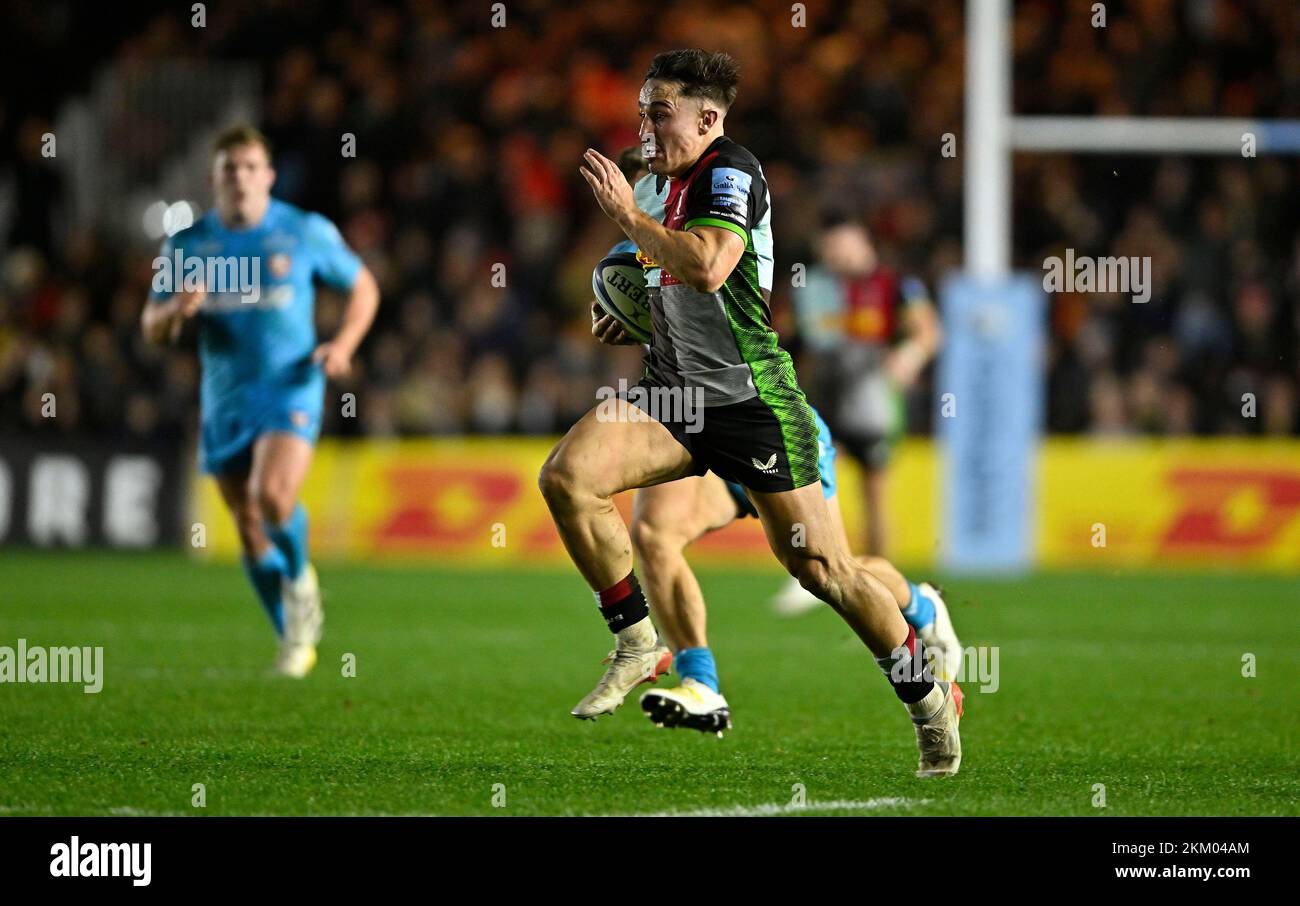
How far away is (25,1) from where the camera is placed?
2131cm

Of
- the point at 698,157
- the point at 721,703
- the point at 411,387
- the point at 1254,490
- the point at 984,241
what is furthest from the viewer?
the point at 411,387

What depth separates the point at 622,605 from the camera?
5.91 meters

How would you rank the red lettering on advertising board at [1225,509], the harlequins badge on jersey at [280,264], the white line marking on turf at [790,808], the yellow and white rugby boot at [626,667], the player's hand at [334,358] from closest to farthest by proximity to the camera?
the white line marking on turf at [790,808], the yellow and white rugby boot at [626,667], the player's hand at [334,358], the harlequins badge on jersey at [280,264], the red lettering on advertising board at [1225,509]

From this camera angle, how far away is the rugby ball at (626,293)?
239 inches

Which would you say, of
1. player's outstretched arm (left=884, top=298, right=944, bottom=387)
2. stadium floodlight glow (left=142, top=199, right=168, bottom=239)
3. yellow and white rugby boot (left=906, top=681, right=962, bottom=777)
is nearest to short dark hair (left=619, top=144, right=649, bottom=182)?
yellow and white rugby boot (left=906, top=681, right=962, bottom=777)

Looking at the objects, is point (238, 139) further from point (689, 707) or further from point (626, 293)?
point (689, 707)

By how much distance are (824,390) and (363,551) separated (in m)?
5.69

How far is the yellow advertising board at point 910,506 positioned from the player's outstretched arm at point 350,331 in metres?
7.31

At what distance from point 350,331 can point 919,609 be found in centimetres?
308

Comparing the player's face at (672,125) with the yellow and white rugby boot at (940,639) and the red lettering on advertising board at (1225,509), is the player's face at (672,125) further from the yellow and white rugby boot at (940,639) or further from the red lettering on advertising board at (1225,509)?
the red lettering on advertising board at (1225,509)

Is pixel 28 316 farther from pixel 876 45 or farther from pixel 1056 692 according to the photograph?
pixel 1056 692

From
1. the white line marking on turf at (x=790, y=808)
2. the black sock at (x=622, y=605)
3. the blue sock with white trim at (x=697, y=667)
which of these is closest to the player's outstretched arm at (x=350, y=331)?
the blue sock with white trim at (x=697, y=667)

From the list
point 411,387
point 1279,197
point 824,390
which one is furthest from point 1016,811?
point 1279,197

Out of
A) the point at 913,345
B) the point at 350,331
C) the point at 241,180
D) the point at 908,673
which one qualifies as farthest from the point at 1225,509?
the point at 908,673
